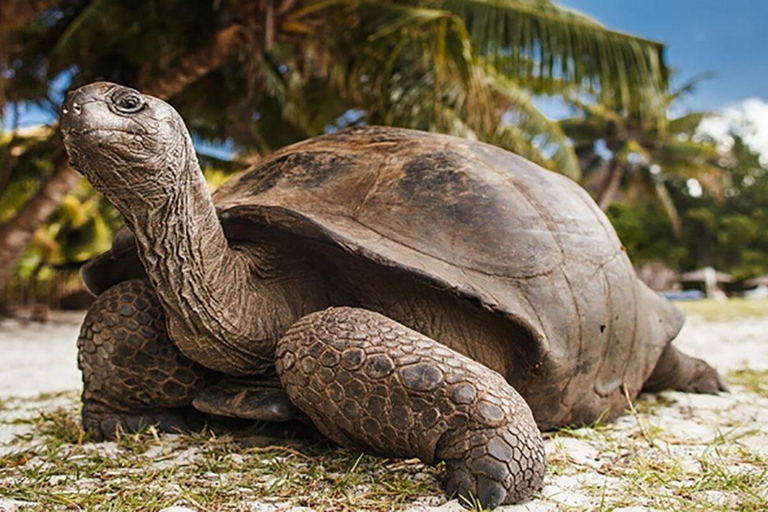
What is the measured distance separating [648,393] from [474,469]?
1940mm

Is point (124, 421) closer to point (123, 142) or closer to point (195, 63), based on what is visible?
point (123, 142)

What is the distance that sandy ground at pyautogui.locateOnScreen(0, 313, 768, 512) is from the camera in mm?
1693

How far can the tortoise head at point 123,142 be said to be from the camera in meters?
1.49

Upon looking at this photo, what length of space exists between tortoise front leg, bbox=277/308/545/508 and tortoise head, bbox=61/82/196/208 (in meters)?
0.55

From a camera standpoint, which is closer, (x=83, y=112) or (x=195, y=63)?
(x=83, y=112)

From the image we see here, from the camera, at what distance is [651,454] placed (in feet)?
7.05


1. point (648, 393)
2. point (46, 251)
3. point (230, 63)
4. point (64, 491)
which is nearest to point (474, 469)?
point (64, 491)

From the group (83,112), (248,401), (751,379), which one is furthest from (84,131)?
(751,379)

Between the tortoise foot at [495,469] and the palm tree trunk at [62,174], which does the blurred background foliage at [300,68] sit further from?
the tortoise foot at [495,469]

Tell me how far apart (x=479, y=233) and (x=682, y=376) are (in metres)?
1.65

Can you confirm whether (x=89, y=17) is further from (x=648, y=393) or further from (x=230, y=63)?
(x=648, y=393)

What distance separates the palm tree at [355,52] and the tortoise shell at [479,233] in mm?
4739

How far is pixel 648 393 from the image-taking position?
3295 millimetres

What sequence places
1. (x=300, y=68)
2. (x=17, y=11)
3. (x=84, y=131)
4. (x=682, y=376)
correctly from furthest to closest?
(x=300, y=68) < (x=17, y=11) < (x=682, y=376) < (x=84, y=131)
